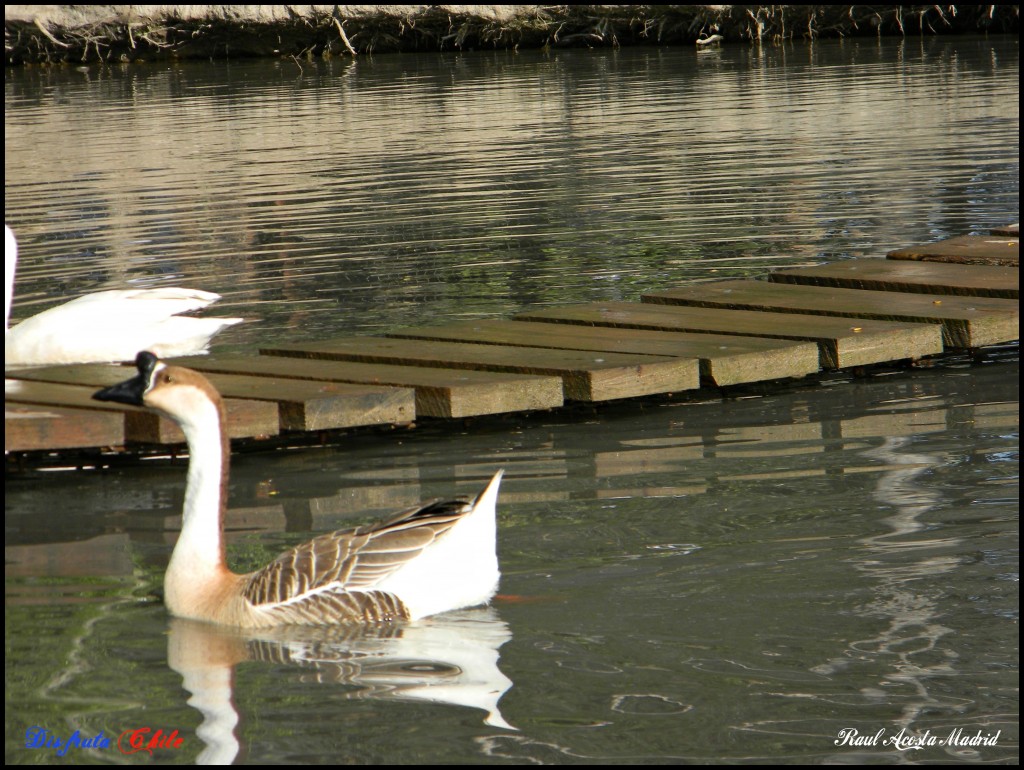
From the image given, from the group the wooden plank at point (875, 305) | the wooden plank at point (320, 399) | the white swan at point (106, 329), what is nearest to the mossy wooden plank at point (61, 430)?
the wooden plank at point (320, 399)

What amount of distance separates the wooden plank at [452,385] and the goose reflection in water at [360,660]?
230 centimetres

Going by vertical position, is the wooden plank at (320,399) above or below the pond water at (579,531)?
above

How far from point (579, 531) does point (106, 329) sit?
3.10m

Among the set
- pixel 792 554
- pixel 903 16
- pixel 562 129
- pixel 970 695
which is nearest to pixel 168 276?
pixel 792 554

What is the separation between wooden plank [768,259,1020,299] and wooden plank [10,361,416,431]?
3.62 metres

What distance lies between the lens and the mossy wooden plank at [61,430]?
677 cm

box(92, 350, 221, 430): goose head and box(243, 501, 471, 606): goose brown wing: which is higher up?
box(92, 350, 221, 430): goose head

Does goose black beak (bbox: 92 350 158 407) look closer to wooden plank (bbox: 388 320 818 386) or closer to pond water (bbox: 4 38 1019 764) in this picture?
pond water (bbox: 4 38 1019 764)

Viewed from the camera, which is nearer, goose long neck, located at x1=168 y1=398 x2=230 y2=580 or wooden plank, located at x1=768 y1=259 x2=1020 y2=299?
goose long neck, located at x1=168 y1=398 x2=230 y2=580

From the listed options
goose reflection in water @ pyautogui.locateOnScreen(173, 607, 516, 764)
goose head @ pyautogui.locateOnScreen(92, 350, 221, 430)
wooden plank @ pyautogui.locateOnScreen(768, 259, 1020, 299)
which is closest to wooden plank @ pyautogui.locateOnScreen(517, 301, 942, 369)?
wooden plank @ pyautogui.locateOnScreen(768, 259, 1020, 299)

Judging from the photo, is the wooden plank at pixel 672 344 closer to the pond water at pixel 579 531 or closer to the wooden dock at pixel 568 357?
the wooden dock at pixel 568 357

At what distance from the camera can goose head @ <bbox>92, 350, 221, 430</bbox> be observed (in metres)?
5.25

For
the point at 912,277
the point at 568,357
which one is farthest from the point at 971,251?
the point at 568,357

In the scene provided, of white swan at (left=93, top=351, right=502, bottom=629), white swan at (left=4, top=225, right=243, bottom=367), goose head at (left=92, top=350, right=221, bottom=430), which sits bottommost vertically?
white swan at (left=93, top=351, right=502, bottom=629)
